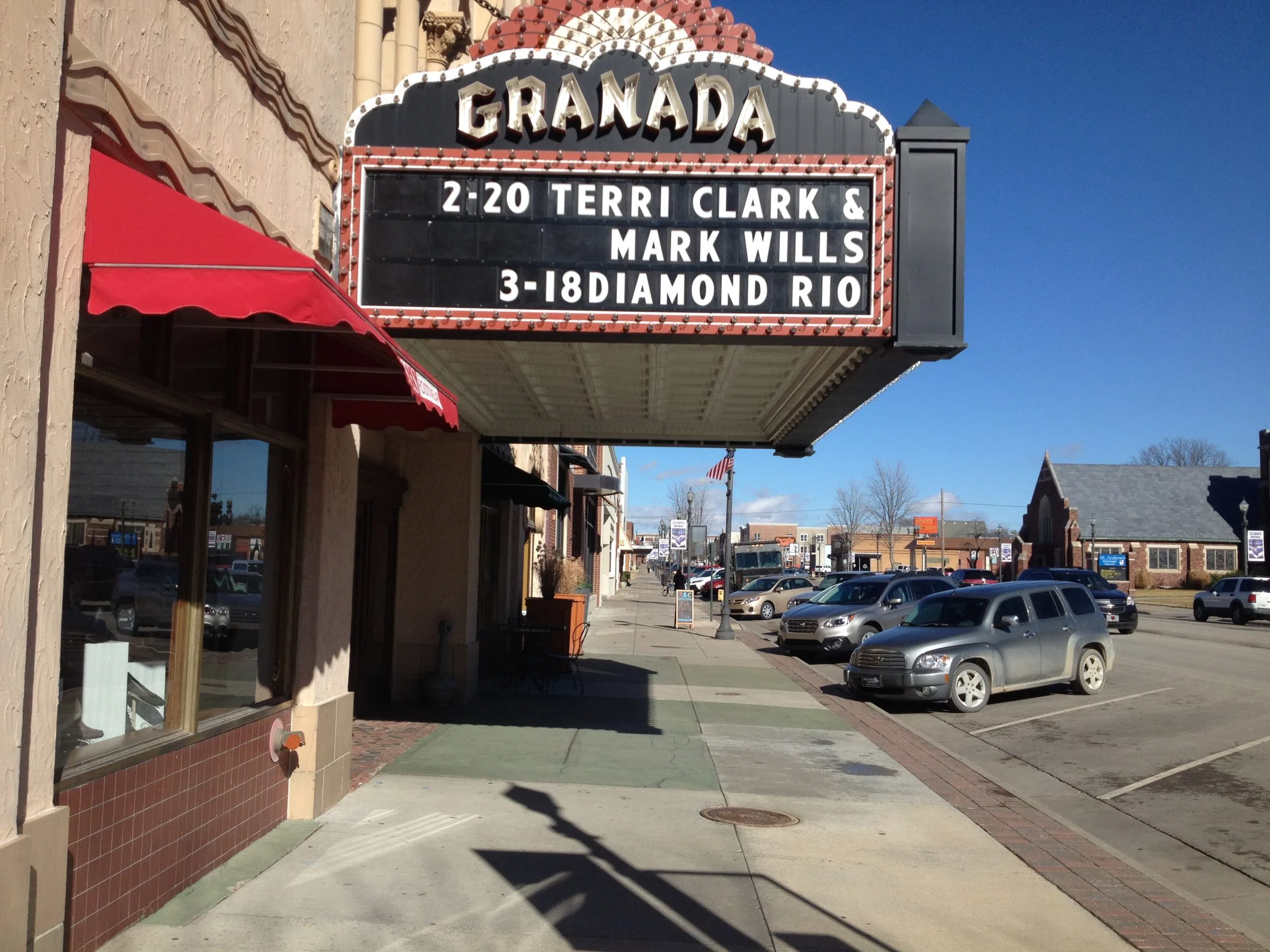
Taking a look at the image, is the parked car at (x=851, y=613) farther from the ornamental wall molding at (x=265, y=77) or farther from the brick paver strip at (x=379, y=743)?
the ornamental wall molding at (x=265, y=77)

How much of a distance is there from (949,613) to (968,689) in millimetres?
1423

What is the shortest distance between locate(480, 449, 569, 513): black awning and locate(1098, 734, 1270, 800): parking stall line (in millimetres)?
7701

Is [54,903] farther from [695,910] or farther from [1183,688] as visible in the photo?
[1183,688]

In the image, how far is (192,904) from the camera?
224 inches

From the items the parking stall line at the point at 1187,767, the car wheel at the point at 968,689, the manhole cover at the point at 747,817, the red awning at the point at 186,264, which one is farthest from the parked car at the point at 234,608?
the car wheel at the point at 968,689

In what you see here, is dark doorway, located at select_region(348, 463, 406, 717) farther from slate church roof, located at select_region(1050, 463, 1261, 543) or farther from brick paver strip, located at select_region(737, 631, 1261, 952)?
slate church roof, located at select_region(1050, 463, 1261, 543)

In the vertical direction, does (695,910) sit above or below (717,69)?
below

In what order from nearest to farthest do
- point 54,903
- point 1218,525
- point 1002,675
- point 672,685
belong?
point 54,903 → point 1002,675 → point 672,685 → point 1218,525

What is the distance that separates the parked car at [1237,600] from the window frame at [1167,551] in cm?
3102

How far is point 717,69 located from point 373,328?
12.5 ft

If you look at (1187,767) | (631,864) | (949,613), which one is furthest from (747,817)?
(949,613)

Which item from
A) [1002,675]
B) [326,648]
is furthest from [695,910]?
[1002,675]

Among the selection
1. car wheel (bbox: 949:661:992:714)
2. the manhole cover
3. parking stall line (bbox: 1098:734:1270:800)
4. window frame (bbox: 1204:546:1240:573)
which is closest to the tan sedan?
car wheel (bbox: 949:661:992:714)

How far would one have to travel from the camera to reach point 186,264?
175 inches
